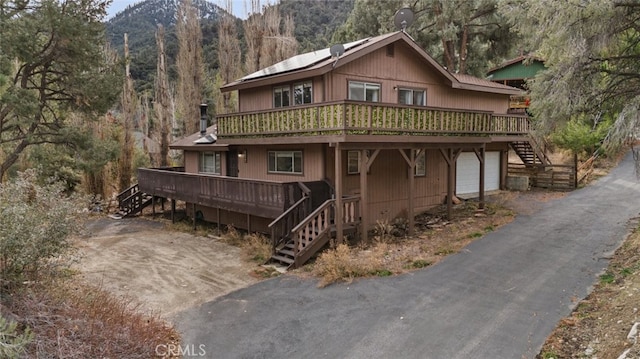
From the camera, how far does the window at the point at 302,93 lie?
14.8 meters

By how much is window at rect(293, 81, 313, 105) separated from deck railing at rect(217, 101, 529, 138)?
3.90 ft

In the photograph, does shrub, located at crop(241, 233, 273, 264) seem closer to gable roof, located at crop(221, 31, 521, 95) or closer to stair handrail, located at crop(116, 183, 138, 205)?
gable roof, located at crop(221, 31, 521, 95)

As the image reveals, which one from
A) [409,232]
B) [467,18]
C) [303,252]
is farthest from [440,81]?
[467,18]


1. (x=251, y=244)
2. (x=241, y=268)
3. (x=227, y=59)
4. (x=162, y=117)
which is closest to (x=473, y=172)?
(x=251, y=244)

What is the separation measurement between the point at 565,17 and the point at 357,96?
6.97m

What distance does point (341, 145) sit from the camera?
12.1 m

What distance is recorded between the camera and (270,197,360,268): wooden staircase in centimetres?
1198

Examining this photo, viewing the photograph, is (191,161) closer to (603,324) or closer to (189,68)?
(189,68)

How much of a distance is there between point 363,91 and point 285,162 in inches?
156

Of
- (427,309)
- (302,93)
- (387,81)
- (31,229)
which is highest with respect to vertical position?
(387,81)

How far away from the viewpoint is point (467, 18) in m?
28.4

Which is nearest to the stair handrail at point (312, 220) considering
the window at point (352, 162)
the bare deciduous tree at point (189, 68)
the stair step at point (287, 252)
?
the stair step at point (287, 252)

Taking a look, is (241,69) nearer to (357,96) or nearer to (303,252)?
(357,96)

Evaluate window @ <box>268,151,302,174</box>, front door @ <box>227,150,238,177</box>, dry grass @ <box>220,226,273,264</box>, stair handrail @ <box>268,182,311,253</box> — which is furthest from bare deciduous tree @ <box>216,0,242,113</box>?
stair handrail @ <box>268,182,311,253</box>
